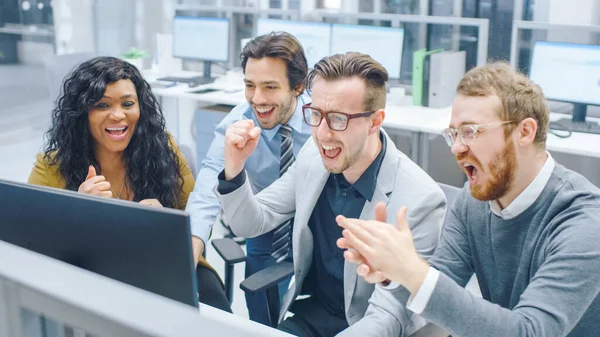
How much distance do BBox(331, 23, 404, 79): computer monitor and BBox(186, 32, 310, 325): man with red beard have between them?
5.87 feet

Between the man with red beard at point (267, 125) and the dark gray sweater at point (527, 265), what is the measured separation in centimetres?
75

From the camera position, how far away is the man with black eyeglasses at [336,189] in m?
1.64

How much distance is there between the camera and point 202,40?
4.77 meters

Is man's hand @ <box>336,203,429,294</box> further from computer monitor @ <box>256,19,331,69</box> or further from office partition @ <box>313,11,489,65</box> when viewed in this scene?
computer monitor @ <box>256,19,331,69</box>

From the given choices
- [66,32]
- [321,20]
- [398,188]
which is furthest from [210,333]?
[66,32]

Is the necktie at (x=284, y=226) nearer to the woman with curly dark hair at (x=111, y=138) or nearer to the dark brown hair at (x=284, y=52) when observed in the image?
the dark brown hair at (x=284, y=52)

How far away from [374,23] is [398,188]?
3.31 m

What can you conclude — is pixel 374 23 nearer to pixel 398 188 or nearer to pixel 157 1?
pixel 157 1

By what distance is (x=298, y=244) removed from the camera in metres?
1.77

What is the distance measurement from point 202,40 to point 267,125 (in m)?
2.74

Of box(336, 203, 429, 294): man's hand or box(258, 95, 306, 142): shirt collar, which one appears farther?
box(258, 95, 306, 142): shirt collar

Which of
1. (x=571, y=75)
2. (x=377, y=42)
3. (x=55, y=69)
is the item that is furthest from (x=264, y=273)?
(x=55, y=69)

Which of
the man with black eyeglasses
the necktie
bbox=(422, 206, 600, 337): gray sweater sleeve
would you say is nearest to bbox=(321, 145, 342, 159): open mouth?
the man with black eyeglasses

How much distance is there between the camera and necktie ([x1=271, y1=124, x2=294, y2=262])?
2115 millimetres
